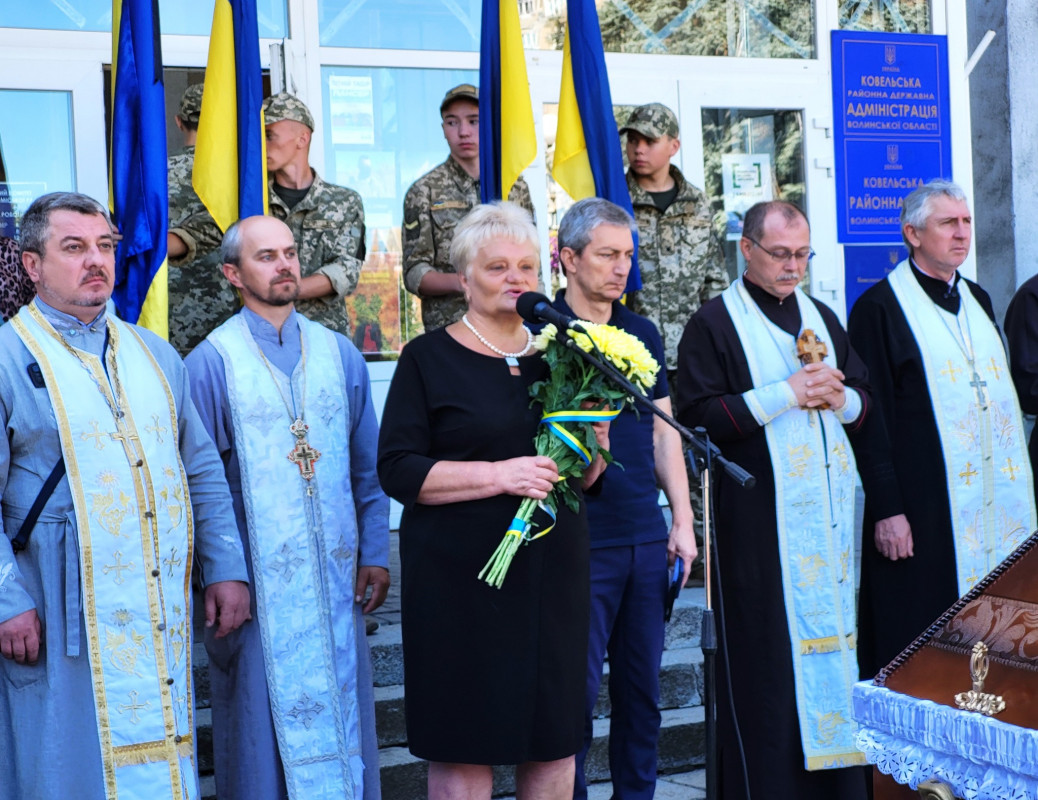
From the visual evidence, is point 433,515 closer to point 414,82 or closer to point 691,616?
point 691,616

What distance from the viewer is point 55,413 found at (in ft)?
12.0

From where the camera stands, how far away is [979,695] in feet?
9.55

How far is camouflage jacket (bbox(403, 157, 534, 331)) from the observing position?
596 centimetres

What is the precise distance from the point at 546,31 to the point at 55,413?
5027 mm

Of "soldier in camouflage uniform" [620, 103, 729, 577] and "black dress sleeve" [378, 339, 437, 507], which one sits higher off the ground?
"soldier in camouflage uniform" [620, 103, 729, 577]

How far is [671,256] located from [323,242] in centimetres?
165

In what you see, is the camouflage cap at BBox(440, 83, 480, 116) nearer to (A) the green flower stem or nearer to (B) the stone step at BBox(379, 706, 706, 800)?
(B) the stone step at BBox(379, 706, 706, 800)

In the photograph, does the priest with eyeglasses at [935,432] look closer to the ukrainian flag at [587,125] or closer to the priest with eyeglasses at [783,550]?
the priest with eyeglasses at [783,550]

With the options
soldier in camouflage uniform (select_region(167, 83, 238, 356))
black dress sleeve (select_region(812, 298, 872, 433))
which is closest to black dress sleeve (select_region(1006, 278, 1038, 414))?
black dress sleeve (select_region(812, 298, 872, 433))

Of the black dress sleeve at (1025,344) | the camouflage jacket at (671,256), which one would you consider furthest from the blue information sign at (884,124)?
the black dress sleeve at (1025,344)

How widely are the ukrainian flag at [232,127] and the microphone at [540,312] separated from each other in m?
2.03

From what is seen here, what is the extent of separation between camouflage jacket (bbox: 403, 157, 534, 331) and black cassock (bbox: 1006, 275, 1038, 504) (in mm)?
2073

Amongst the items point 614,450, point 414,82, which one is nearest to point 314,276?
point 614,450

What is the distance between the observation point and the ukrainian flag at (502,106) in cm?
552
